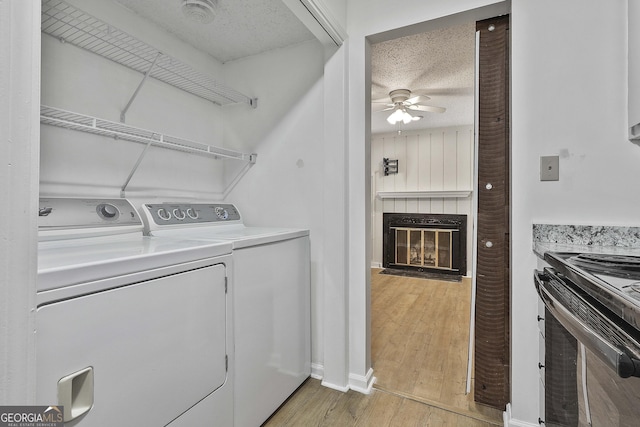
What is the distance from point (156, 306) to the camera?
3.29 ft

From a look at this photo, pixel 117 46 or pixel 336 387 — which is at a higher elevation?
pixel 117 46

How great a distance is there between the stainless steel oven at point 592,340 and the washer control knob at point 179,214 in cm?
167

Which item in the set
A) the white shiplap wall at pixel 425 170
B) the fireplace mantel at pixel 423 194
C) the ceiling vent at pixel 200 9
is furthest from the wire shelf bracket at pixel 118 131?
the white shiplap wall at pixel 425 170

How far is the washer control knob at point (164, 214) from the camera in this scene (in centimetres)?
162

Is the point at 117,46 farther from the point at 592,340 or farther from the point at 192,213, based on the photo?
the point at 592,340

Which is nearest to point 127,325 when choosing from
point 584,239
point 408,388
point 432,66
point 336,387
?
point 336,387

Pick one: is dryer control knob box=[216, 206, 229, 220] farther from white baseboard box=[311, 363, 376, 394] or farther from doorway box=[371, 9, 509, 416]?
doorway box=[371, 9, 509, 416]

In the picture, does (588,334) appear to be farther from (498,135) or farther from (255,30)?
(255,30)

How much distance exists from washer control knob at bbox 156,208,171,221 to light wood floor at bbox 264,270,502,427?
1.16 m

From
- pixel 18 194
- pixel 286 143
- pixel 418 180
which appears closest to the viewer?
pixel 18 194

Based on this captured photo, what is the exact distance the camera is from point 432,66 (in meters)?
2.84

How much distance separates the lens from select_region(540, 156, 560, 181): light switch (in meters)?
1.38

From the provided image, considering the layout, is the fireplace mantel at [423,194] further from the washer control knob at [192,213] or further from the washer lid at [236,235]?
the washer control knob at [192,213]

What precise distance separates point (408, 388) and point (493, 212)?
1130 mm
